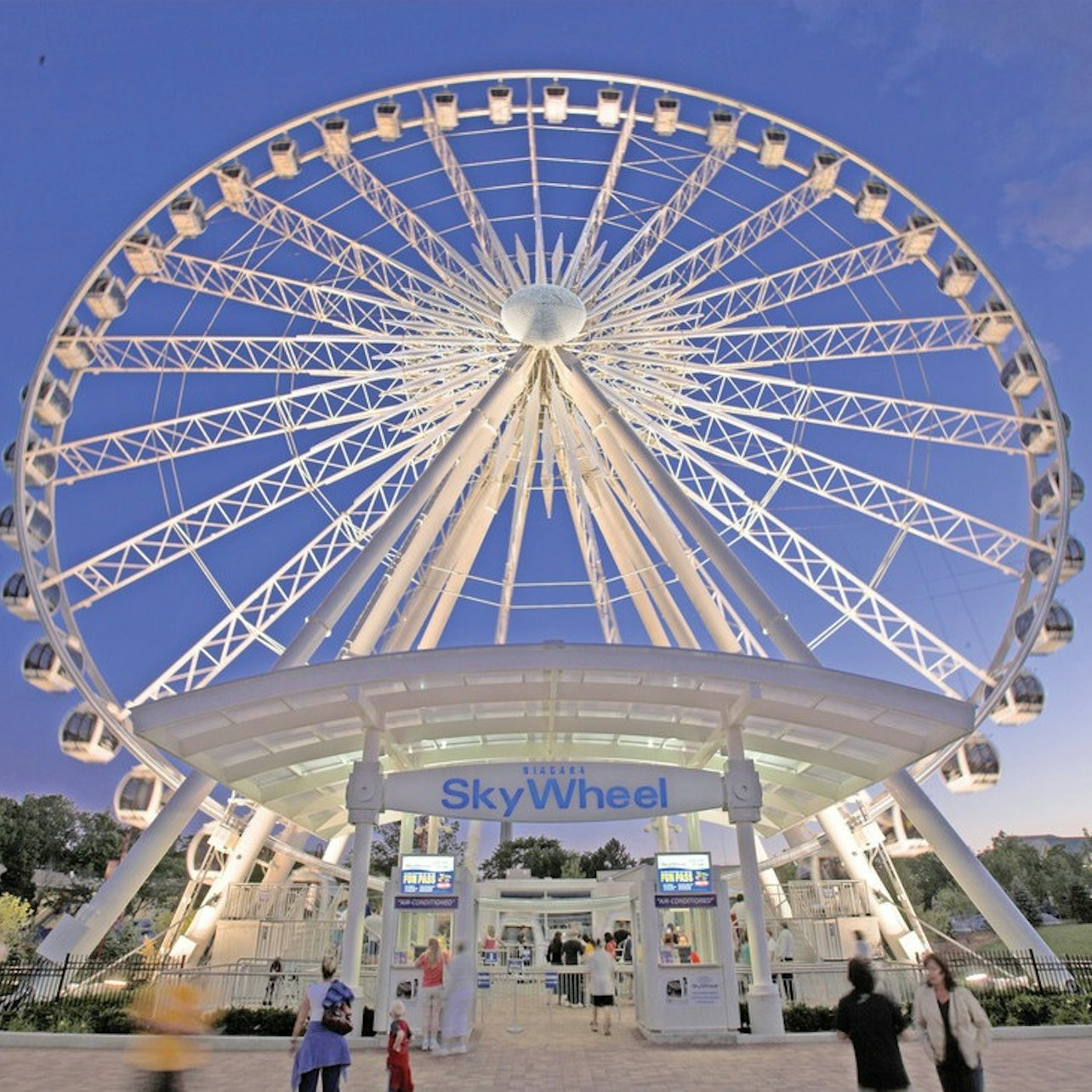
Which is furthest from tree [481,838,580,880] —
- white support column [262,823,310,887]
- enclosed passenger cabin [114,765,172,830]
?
enclosed passenger cabin [114,765,172,830]

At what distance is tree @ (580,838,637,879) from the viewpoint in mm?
80000

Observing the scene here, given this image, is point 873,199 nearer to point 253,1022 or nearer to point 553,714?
point 553,714

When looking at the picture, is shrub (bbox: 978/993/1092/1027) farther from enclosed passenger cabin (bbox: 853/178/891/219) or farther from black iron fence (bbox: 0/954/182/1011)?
enclosed passenger cabin (bbox: 853/178/891/219)

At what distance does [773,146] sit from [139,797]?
2351cm

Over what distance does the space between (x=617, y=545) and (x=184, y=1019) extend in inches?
760

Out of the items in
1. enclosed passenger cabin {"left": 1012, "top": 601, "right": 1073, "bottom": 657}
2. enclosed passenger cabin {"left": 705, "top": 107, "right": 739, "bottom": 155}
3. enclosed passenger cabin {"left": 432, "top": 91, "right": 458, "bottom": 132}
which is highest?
enclosed passenger cabin {"left": 432, "top": 91, "right": 458, "bottom": 132}

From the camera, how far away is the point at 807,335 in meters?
23.3

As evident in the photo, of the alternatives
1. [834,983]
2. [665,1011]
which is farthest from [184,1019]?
[834,983]

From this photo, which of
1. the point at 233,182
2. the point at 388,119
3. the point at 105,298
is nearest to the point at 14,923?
the point at 105,298

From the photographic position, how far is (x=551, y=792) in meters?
15.2

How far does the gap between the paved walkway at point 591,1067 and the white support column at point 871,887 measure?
8310 millimetres

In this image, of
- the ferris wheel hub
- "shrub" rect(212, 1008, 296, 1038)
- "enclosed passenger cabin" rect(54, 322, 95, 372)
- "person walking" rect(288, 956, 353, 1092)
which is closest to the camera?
"person walking" rect(288, 956, 353, 1092)

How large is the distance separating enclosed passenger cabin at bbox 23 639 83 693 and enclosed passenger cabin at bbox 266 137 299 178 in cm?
1351

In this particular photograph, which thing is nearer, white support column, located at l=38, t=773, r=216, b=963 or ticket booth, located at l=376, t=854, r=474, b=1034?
ticket booth, located at l=376, t=854, r=474, b=1034
